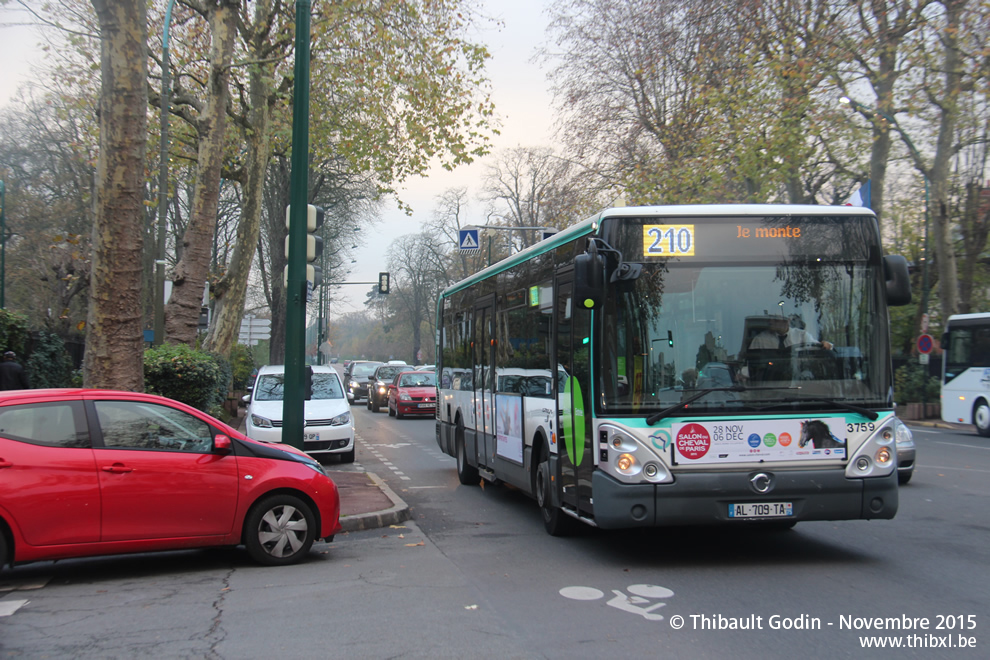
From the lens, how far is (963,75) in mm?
27953

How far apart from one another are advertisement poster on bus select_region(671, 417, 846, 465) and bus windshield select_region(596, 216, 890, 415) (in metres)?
0.14

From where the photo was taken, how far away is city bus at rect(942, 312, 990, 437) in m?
24.0

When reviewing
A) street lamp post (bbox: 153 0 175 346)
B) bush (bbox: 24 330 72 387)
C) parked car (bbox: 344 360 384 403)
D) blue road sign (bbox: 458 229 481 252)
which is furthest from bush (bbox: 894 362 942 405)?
bush (bbox: 24 330 72 387)

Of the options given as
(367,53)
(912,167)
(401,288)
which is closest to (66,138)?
(367,53)

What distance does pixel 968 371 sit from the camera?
24641 mm

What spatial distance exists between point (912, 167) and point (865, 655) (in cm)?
3379

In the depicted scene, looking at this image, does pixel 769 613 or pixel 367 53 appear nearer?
pixel 769 613

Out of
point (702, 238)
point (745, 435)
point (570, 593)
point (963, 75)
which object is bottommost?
point (570, 593)

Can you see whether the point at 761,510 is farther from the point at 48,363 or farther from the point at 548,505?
the point at 48,363

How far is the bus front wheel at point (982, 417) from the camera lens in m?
24.0

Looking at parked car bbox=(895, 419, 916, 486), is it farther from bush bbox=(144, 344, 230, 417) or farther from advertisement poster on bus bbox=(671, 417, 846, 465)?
bush bbox=(144, 344, 230, 417)

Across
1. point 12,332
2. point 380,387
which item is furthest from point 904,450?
point 380,387

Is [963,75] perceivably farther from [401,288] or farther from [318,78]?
[401,288]

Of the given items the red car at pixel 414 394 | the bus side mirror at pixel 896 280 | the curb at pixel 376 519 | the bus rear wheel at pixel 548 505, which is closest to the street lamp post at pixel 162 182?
the red car at pixel 414 394
